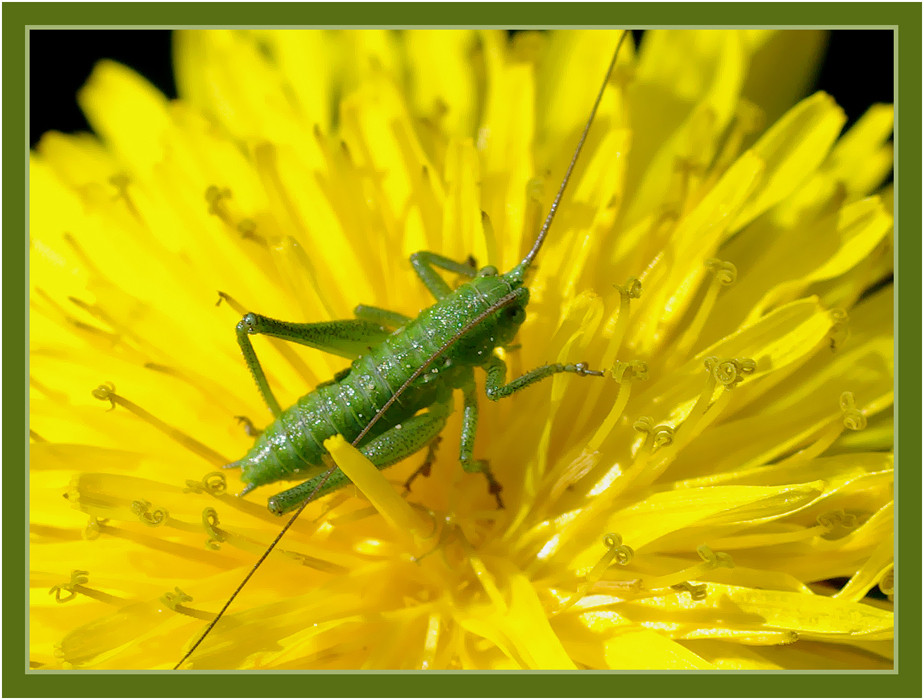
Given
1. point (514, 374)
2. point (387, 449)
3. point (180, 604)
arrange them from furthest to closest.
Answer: point (514, 374), point (387, 449), point (180, 604)

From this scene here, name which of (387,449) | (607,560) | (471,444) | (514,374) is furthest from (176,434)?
(607,560)

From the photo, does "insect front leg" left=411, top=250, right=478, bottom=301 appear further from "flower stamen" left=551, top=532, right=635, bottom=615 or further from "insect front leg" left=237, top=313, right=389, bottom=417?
"flower stamen" left=551, top=532, right=635, bottom=615

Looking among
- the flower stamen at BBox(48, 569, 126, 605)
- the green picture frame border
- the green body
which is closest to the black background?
Answer: the green picture frame border

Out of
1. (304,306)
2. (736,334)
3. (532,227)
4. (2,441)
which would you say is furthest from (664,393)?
(2,441)

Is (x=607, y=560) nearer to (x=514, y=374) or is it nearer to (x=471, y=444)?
(x=471, y=444)

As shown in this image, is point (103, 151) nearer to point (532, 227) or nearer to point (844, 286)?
point (532, 227)

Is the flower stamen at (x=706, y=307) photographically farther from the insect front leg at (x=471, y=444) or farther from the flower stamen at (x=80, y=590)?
the flower stamen at (x=80, y=590)

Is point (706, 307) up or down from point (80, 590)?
up

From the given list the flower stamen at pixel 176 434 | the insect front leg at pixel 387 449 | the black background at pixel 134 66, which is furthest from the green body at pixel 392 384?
the black background at pixel 134 66
